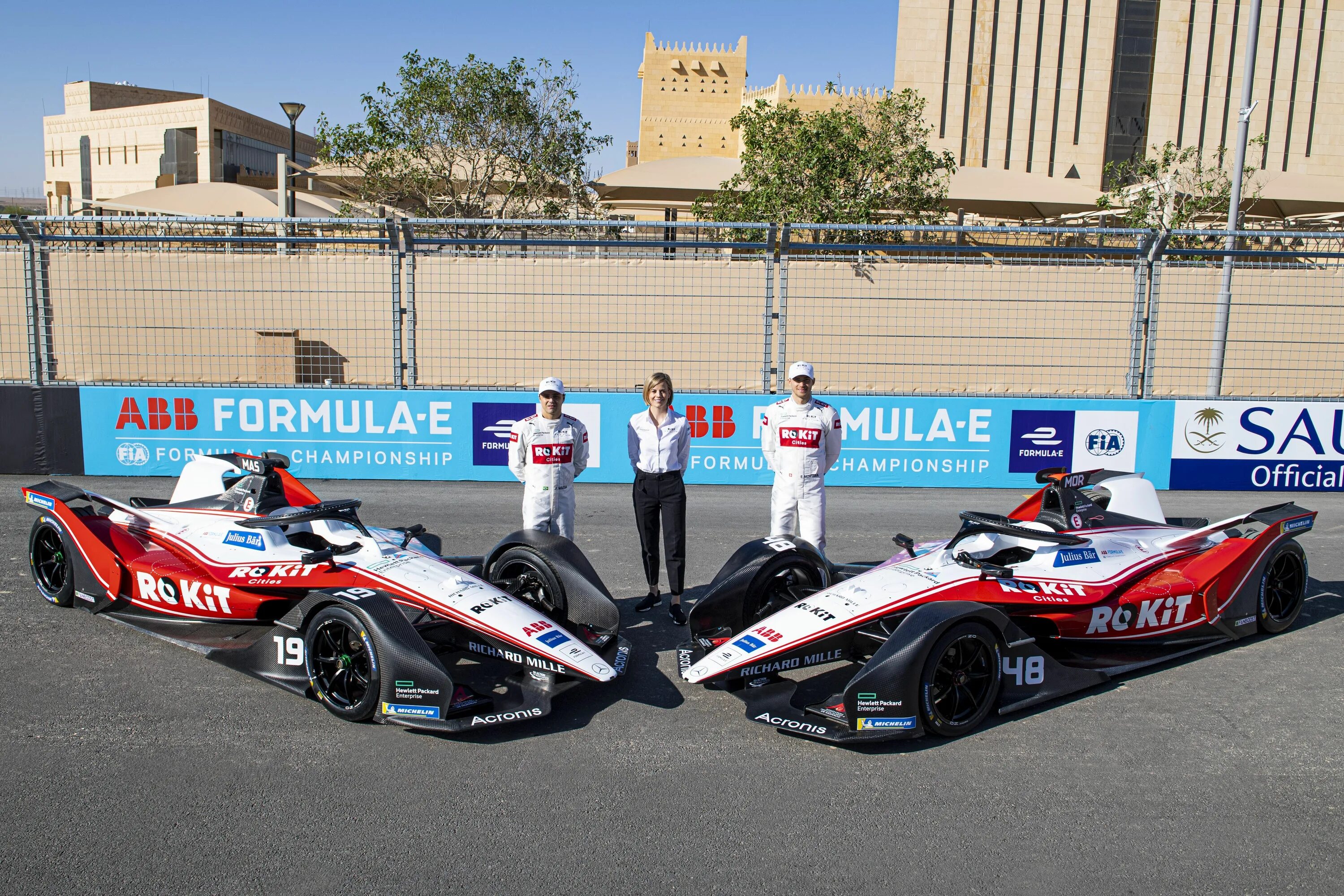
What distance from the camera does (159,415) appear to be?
10.4 metres

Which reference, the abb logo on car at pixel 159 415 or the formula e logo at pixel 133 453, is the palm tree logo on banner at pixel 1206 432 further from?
the formula e logo at pixel 133 453

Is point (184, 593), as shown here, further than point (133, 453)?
No

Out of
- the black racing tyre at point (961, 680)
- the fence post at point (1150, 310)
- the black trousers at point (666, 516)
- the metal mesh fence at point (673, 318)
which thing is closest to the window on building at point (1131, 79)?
the metal mesh fence at point (673, 318)

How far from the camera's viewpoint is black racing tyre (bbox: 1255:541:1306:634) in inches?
231

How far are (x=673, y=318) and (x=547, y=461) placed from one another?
22.5 ft

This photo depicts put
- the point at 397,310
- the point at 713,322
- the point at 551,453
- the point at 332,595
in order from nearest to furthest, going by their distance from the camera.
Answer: the point at 332,595
the point at 551,453
the point at 397,310
the point at 713,322

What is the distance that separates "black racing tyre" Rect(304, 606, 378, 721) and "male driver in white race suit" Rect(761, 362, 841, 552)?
2.99 m

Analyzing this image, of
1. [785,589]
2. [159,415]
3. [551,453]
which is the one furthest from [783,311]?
[159,415]

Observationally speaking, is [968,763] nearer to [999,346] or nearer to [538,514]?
[538,514]

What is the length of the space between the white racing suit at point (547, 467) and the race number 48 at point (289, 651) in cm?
191

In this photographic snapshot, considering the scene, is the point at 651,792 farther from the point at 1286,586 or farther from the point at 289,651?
the point at 1286,586

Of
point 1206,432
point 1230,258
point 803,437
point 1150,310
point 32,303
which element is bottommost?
point 1206,432

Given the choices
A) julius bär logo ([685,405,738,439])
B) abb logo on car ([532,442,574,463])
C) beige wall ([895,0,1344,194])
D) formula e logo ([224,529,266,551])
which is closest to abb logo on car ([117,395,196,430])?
julius bär logo ([685,405,738,439])

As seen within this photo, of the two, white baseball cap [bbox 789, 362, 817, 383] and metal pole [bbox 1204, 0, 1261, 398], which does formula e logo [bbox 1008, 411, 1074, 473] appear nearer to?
metal pole [bbox 1204, 0, 1261, 398]
